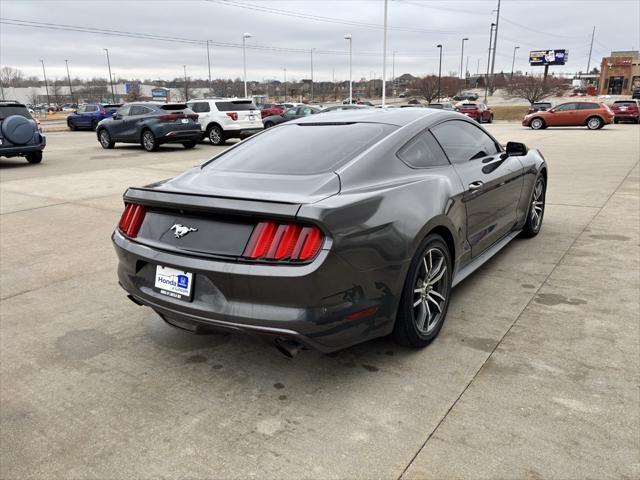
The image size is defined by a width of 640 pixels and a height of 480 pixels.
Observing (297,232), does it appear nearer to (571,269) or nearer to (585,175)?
(571,269)

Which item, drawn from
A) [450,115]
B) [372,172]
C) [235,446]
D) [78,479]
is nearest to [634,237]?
[450,115]

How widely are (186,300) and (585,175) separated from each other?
A: 9.91 m

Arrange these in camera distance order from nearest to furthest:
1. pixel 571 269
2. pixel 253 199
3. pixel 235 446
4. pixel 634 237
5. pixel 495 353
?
pixel 235 446 → pixel 253 199 → pixel 495 353 → pixel 571 269 → pixel 634 237

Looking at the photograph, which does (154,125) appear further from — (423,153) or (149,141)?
(423,153)

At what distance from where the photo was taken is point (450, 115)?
4156 mm

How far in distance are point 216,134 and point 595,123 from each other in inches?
713

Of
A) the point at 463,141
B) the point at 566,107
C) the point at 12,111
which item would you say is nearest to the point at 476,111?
the point at 566,107

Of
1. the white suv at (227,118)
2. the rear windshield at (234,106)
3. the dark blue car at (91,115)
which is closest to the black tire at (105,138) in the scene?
the white suv at (227,118)

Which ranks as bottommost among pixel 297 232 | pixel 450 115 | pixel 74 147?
pixel 74 147

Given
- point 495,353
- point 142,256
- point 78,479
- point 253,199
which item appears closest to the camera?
point 78,479

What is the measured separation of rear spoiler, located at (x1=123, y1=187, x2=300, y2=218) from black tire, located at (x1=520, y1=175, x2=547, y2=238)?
381 centimetres

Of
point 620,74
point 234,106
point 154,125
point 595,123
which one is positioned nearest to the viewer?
point 154,125

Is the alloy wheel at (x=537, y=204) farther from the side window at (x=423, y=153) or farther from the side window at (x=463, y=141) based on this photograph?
the side window at (x=423, y=153)

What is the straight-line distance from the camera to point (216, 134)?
1903cm
